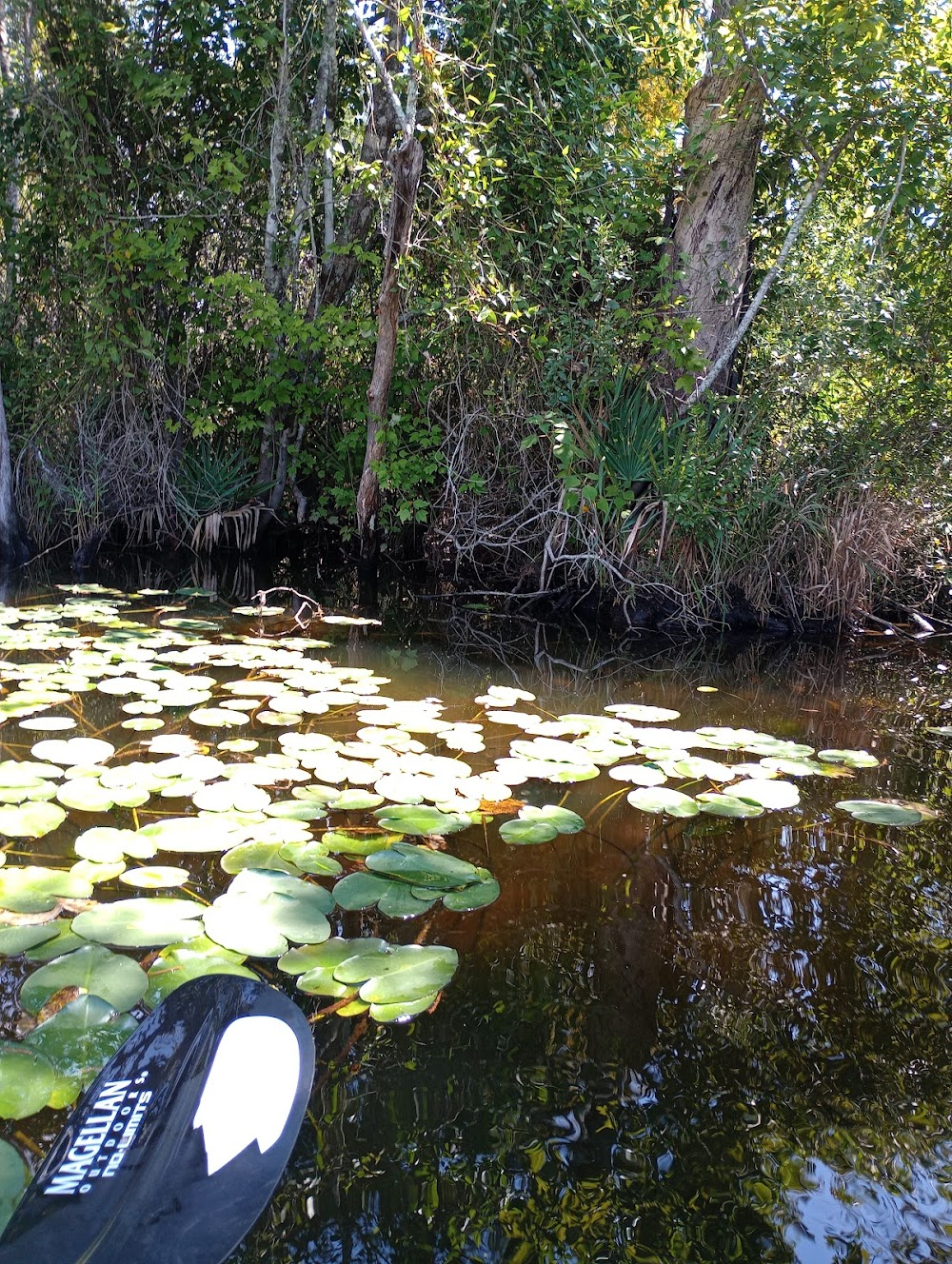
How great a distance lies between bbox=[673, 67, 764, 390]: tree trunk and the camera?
5.24 meters

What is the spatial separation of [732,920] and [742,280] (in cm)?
478

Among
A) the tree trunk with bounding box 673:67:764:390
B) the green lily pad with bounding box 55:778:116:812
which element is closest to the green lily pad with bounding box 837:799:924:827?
the green lily pad with bounding box 55:778:116:812

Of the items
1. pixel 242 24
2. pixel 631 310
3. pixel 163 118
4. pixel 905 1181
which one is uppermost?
pixel 242 24

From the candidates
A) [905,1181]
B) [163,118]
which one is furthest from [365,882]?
[163,118]

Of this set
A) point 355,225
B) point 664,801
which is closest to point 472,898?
point 664,801

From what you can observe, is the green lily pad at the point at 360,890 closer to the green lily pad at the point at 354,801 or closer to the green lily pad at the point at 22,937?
the green lily pad at the point at 354,801

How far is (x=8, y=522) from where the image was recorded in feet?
20.0

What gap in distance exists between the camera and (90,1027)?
132cm

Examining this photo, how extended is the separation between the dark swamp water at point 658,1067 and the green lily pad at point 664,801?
3.0 inches

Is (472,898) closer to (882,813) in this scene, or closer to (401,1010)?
(401,1010)

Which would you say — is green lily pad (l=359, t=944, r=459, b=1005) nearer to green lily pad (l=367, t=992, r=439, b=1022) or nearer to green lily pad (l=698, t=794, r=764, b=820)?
green lily pad (l=367, t=992, r=439, b=1022)

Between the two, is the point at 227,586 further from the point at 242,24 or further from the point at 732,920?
the point at 732,920

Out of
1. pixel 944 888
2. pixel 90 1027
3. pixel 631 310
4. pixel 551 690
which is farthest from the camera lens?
pixel 631 310

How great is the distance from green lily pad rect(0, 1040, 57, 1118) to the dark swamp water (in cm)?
3
